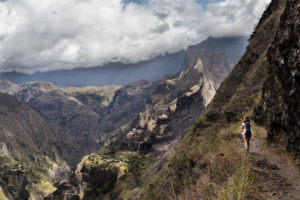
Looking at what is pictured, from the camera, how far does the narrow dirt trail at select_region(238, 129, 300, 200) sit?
11654 millimetres

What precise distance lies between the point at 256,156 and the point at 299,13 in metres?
10.4

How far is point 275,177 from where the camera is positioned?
538 inches

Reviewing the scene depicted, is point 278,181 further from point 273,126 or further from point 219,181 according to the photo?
point 273,126

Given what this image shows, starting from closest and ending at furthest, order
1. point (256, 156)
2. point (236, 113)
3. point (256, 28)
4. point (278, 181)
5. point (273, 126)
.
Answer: point (278, 181), point (256, 156), point (273, 126), point (236, 113), point (256, 28)

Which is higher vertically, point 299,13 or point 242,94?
point 299,13

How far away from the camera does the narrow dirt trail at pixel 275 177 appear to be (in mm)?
11654

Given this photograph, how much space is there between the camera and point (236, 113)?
4575 centimetres

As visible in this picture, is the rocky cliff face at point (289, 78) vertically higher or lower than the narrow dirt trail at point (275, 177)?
higher

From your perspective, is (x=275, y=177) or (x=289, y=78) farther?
(x=289, y=78)

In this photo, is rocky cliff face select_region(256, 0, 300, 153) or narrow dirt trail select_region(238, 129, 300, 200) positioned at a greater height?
rocky cliff face select_region(256, 0, 300, 153)

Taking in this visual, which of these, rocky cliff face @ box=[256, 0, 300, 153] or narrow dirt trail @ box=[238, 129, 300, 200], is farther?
rocky cliff face @ box=[256, 0, 300, 153]

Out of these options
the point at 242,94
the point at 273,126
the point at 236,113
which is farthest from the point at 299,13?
the point at 242,94

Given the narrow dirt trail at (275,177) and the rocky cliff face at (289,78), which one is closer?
the narrow dirt trail at (275,177)

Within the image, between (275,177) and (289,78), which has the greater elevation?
(289,78)
